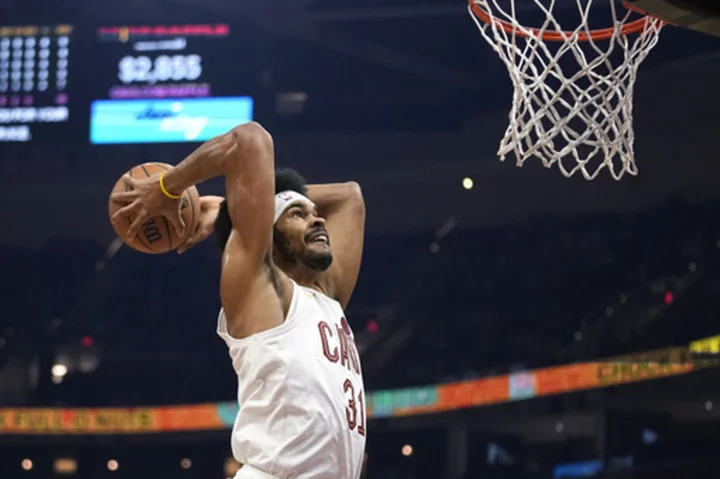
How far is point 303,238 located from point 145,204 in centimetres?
43

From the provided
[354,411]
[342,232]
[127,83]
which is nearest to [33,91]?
[127,83]

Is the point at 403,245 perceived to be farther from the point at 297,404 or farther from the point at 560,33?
the point at 297,404

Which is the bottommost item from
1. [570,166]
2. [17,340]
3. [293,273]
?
[293,273]

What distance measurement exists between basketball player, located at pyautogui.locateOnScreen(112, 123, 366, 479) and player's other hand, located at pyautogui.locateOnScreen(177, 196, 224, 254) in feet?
0.50

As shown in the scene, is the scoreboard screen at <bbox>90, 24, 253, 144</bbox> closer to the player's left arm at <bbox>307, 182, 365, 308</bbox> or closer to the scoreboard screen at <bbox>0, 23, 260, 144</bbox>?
the scoreboard screen at <bbox>0, 23, 260, 144</bbox>

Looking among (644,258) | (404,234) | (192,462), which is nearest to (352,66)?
(404,234)

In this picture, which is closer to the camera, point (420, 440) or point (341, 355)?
point (341, 355)

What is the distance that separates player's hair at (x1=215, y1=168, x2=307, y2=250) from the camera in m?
2.78

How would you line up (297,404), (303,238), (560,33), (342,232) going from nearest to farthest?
(297,404), (303,238), (342,232), (560,33)

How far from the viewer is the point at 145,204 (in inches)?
106

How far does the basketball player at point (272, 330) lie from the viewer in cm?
243

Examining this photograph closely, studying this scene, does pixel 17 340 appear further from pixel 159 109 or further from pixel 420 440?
pixel 420 440

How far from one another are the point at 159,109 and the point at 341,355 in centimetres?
538

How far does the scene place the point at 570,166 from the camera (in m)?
7.41
